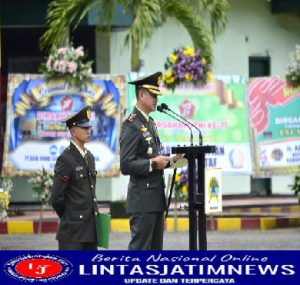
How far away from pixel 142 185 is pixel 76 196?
1.74ft

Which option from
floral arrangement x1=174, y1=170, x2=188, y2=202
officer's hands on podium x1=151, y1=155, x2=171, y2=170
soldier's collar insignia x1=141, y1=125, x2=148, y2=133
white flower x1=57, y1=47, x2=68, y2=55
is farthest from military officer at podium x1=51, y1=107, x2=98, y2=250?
white flower x1=57, y1=47, x2=68, y2=55

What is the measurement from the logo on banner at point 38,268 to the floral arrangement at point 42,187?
10.7m

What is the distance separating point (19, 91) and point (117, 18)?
2566 mm

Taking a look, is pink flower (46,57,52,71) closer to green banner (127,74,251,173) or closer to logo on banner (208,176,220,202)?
green banner (127,74,251,173)

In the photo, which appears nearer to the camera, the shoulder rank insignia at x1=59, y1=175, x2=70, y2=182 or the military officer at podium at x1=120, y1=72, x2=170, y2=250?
the military officer at podium at x1=120, y1=72, x2=170, y2=250

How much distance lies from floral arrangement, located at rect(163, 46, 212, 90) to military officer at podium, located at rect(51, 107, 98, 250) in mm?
8905

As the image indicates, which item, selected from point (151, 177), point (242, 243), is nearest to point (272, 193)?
point (242, 243)

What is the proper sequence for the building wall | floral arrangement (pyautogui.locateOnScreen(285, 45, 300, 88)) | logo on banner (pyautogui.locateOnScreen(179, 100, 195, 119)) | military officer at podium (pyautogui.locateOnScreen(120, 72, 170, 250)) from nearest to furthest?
military officer at podium (pyautogui.locateOnScreen(120, 72, 170, 250)) → logo on banner (pyautogui.locateOnScreen(179, 100, 195, 119)) → floral arrangement (pyautogui.locateOnScreen(285, 45, 300, 88)) → the building wall

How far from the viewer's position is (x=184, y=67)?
18.5 m

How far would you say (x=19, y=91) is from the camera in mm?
18328

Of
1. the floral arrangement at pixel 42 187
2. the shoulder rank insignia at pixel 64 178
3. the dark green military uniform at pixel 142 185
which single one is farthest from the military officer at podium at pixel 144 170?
the floral arrangement at pixel 42 187

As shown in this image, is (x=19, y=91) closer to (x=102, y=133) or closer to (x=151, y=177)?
(x=102, y=133)

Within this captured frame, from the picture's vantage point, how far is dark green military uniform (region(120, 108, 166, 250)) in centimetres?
930

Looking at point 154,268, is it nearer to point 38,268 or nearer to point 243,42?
point 38,268
